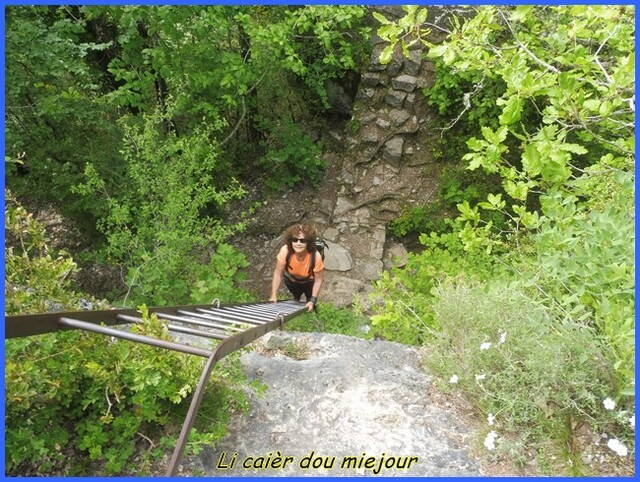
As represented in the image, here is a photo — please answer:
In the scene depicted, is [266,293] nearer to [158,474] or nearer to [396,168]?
[396,168]

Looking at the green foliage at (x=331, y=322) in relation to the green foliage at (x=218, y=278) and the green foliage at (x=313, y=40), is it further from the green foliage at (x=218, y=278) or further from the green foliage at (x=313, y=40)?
the green foliage at (x=313, y=40)

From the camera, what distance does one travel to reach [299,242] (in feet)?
17.4

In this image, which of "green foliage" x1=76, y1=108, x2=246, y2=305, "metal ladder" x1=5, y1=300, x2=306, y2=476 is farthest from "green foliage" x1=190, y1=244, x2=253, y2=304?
"metal ladder" x1=5, y1=300, x2=306, y2=476

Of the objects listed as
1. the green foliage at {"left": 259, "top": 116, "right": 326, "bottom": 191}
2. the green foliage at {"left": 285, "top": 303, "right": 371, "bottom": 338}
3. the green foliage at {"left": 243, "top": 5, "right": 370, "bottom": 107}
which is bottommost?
the green foliage at {"left": 285, "top": 303, "right": 371, "bottom": 338}

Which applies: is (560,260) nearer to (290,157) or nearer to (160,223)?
(160,223)

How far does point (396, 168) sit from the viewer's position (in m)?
9.13

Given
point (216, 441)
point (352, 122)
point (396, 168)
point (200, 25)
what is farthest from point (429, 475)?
point (352, 122)

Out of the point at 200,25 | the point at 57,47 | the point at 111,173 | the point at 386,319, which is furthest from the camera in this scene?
the point at 111,173

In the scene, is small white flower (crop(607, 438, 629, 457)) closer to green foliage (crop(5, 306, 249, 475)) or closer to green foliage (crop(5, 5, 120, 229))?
green foliage (crop(5, 306, 249, 475))

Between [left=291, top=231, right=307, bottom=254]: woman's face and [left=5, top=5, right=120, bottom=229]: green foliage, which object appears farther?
[left=291, top=231, right=307, bottom=254]: woman's face

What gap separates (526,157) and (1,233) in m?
3.03

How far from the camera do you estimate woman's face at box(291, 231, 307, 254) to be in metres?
5.26

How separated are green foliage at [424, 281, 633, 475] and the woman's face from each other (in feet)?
8.40

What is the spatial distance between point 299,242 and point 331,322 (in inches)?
107
